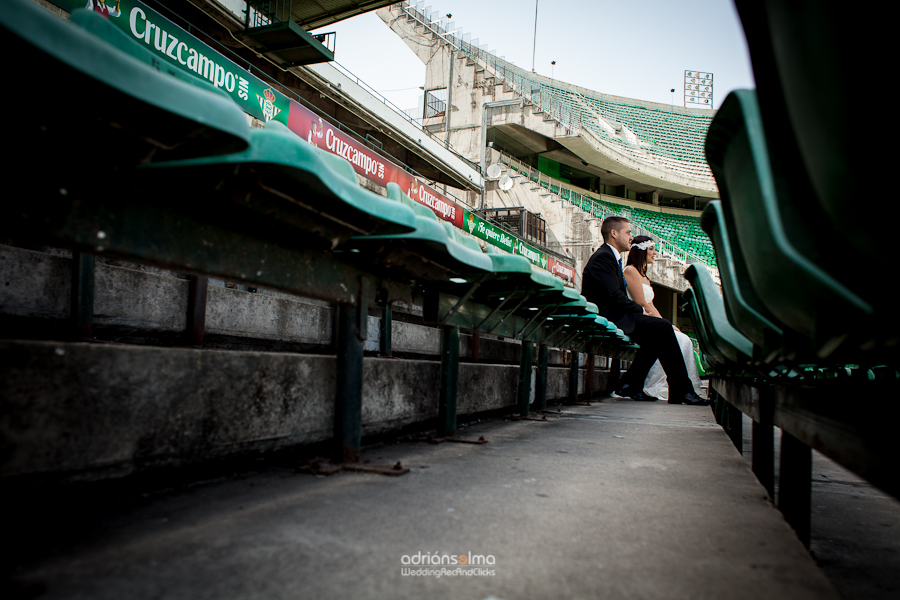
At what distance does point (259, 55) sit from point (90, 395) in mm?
8366

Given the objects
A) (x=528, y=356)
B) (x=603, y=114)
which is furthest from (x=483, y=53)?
(x=528, y=356)

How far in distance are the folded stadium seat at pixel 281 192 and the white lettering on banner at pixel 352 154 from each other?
6.02 meters

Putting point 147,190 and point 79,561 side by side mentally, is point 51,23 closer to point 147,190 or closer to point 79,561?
point 147,190

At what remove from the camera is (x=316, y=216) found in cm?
152

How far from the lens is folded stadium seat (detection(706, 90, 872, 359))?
0.81 metres

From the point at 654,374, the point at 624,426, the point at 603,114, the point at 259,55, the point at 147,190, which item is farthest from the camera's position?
the point at 603,114

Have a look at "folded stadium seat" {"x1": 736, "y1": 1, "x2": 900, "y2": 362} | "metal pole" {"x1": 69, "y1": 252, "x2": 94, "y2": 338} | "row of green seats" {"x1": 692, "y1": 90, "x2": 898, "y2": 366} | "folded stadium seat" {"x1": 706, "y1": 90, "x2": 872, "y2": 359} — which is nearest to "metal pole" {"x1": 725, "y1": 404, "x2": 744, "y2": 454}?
"row of green seats" {"x1": 692, "y1": 90, "x2": 898, "y2": 366}

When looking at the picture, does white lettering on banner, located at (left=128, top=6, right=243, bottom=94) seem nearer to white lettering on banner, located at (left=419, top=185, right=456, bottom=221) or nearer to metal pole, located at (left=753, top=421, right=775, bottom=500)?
white lettering on banner, located at (left=419, top=185, right=456, bottom=221)

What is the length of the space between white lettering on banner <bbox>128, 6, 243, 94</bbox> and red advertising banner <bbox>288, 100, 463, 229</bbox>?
2.72 feet

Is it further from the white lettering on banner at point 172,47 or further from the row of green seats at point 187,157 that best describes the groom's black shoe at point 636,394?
the white lettering on banner at point 172,47

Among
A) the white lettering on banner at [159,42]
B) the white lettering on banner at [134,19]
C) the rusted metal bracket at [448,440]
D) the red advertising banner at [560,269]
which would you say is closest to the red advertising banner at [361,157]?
the white lettering on banner at [159,42]

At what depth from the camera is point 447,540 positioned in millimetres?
1150

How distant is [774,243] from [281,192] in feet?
3.51

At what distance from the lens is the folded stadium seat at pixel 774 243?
810 mm
